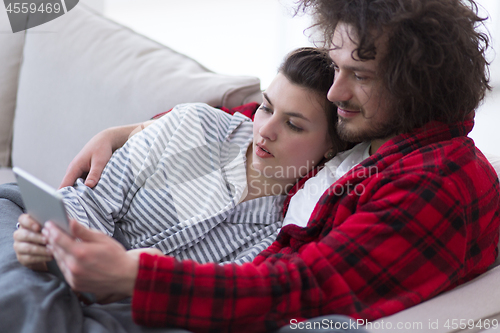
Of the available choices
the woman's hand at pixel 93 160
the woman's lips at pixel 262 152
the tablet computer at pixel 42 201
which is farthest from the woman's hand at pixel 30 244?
the woman's lips at pixel 262 152

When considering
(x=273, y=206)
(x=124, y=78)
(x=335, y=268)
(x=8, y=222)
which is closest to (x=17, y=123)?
(x=124, y=78)

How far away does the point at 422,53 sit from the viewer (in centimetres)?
94

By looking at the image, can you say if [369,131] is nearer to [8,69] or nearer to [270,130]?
[270,130]

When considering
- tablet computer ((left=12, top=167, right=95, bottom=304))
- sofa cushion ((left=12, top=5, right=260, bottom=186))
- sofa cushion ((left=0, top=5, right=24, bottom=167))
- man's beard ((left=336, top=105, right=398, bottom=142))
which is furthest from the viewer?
sofa cushion ((left=0, top=5, right=24, bottom=167))

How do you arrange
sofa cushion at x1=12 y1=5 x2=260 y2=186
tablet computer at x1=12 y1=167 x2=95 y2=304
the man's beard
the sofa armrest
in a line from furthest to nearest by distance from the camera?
sofa cushion at x1=12 y1=5 x2=260 y2=186 → the man's beard → the sofa armrest → tablet computer at x1=12 y1=167 x2=95 y2=304

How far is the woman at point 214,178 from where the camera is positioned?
3.76ft

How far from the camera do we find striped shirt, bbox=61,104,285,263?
3.74 ft

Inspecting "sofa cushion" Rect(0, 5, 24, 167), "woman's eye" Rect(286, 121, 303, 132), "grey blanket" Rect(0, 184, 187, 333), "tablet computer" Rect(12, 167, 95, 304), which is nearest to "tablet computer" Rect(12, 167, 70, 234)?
"tablet computer" Rect(12, 167, 95, 304)

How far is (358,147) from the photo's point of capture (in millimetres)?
1195

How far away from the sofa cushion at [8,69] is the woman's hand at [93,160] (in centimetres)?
66

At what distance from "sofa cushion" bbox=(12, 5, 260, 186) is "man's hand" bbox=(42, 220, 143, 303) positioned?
0.79 m

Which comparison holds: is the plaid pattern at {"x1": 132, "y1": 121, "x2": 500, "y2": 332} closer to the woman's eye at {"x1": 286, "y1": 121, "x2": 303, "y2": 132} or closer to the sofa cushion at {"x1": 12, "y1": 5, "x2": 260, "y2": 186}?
the woman's eye at {"x1": 286, "y1": 121, "x2": 303, "y2": 132}

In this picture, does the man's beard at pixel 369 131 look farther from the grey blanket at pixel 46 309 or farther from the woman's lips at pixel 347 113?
the grey blanket at pixel 46 309

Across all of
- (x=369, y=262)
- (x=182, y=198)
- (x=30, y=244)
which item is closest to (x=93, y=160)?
(x=182, y=198)
